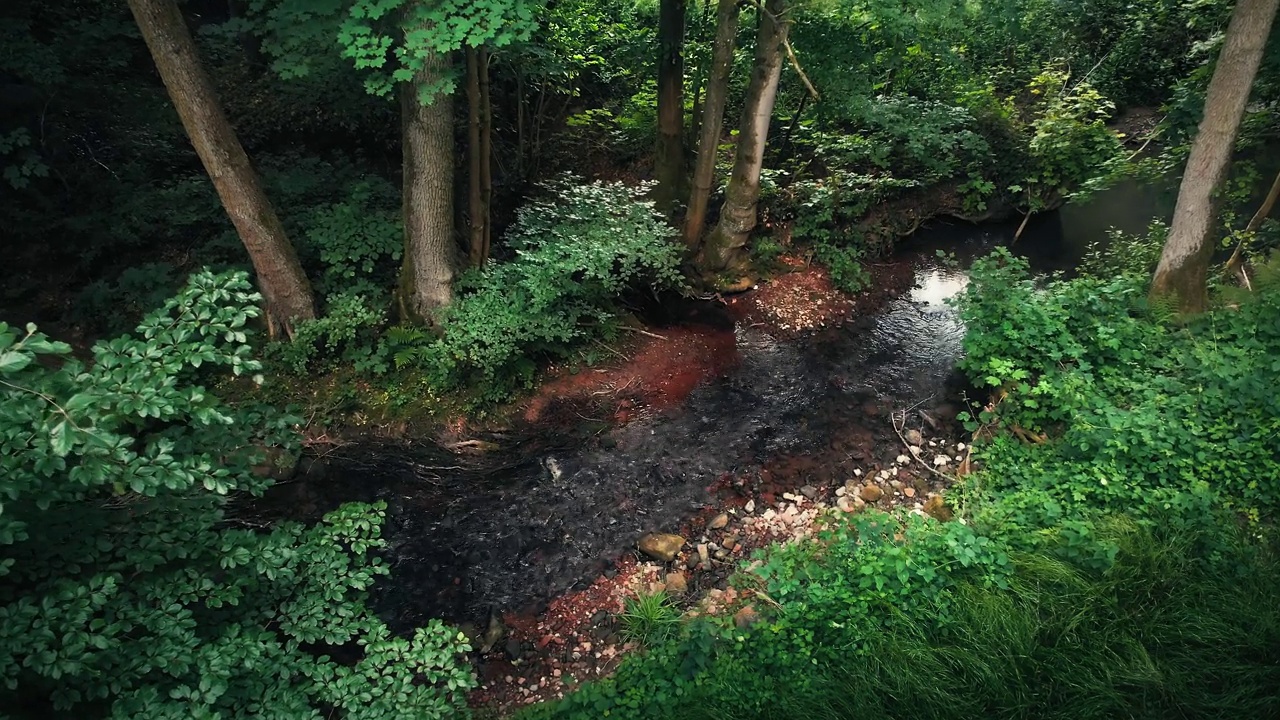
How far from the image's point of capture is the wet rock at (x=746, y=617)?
13.5 ft

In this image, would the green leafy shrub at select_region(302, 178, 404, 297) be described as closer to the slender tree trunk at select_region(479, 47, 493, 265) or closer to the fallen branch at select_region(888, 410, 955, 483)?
the slender tree trunk at select_region(479, 47, 493, 265)

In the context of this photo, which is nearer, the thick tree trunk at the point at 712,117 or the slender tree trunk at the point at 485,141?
the slender tree trunk at the point at 485,141

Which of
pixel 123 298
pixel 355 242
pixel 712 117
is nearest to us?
pixel 123 298

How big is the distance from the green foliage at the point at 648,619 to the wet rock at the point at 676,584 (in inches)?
6.9

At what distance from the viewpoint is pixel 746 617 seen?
167 inches

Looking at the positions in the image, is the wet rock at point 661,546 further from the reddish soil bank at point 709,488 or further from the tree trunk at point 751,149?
the tree trunk at point 751,149

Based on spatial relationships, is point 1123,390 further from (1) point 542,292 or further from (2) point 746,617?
(1) point 542,292

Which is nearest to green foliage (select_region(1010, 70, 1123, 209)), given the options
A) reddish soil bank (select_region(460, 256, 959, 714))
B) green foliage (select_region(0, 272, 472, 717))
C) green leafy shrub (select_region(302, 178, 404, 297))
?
reddish soil bank (select_region(460, 256, 959, 714))

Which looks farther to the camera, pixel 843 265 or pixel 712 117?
pixel 843 265

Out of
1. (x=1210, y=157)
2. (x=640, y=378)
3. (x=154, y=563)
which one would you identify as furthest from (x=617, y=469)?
(x=1210, y=157)

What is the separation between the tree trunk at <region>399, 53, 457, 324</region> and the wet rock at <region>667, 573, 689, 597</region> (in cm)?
376

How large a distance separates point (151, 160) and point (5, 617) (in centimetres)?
714

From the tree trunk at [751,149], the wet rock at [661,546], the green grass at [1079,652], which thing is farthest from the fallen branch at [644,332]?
the green grass at [1079,652]

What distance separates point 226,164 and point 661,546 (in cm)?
534
